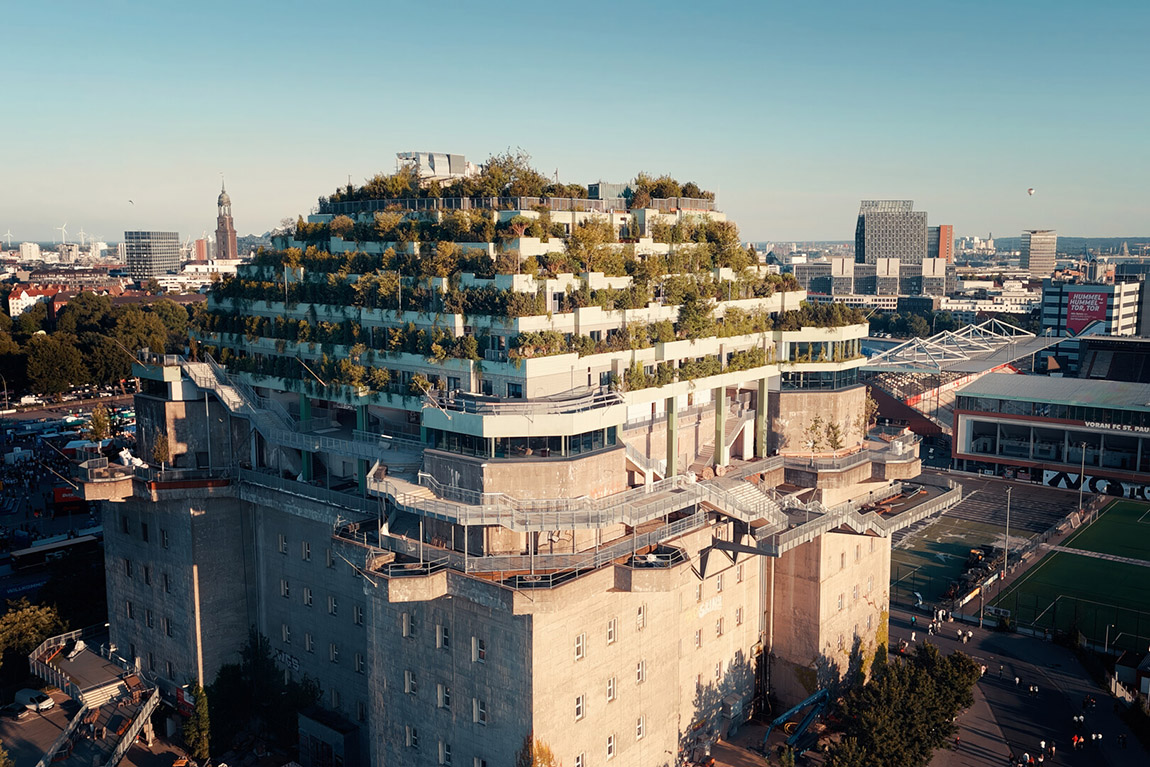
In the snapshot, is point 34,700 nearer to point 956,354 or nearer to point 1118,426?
point 1118,426

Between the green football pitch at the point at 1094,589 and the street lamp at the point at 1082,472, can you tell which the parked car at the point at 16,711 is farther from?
the street lamp at the point at 1082,472

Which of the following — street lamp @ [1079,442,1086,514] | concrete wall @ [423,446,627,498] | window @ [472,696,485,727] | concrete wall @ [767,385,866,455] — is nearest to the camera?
window @ [472,696,485,727]

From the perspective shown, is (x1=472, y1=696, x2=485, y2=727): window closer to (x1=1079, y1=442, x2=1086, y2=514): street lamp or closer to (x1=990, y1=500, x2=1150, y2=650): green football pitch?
(x1=990, y1=500, x2=1150, y2=650): green football pitch

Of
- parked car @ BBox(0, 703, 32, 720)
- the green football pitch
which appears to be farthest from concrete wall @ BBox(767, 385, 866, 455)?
parked car @ BBox(0, 703, 32, 720)

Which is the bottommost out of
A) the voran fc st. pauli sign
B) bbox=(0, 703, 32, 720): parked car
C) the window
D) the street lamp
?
bbox=(0, 703, 32, 720): parked car

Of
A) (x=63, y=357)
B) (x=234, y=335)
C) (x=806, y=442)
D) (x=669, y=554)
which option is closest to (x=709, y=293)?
(x=806, y=442)

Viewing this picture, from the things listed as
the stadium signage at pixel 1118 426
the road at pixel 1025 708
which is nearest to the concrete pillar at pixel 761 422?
the road at pixel 1025 708

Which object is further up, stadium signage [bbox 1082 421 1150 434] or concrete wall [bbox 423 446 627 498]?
concrete wall [bbox 423 446 627 498]
